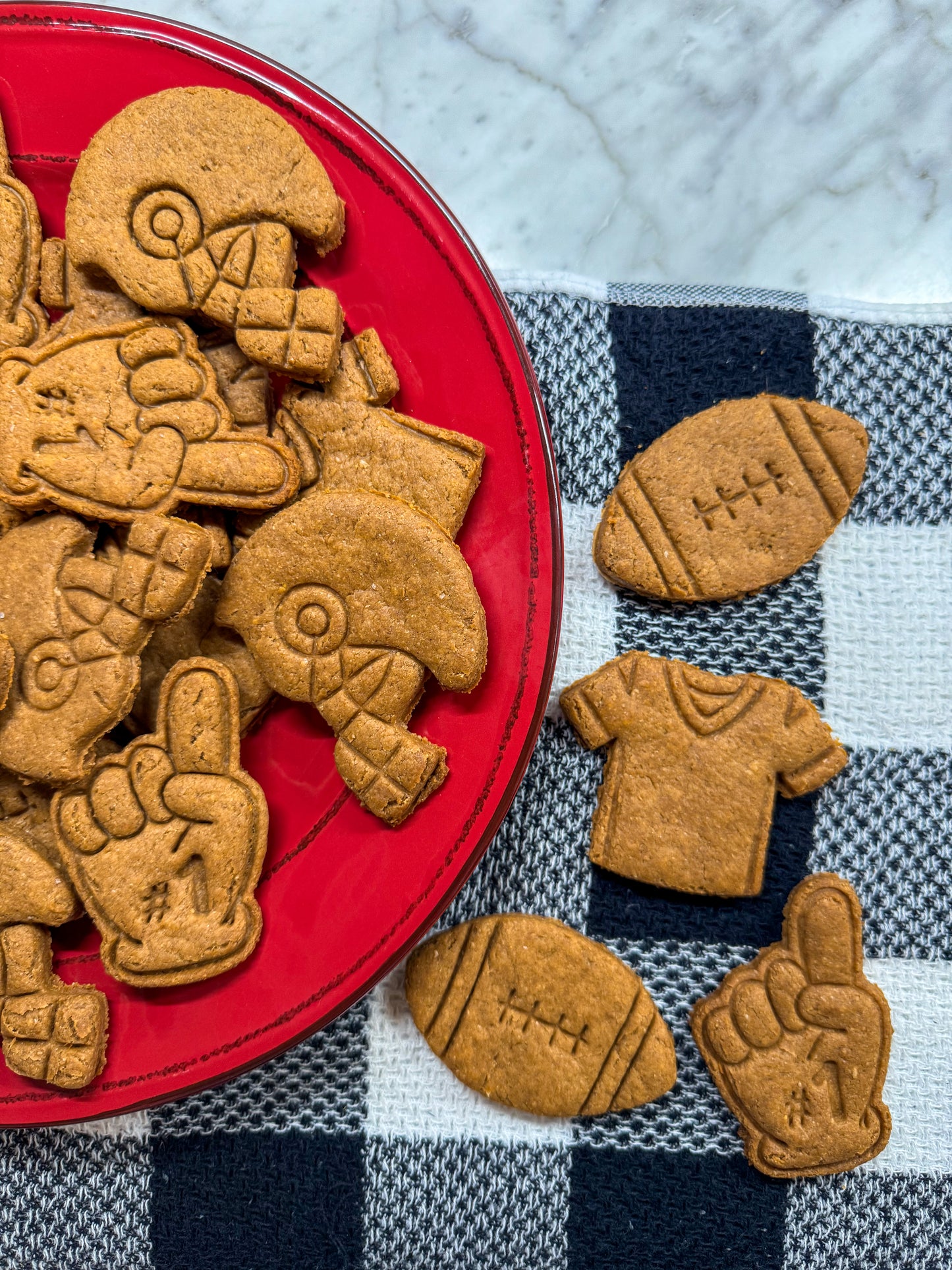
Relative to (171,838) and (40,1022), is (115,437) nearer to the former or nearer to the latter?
(171,838)

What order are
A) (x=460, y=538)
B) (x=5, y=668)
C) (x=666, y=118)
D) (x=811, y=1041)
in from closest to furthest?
(x=5, y=668)
(x=460, y=538)
(x=811, y=1041)
(x=666, y=118)

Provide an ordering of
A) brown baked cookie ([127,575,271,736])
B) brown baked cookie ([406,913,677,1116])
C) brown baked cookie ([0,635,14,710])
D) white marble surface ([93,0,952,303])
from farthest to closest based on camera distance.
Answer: white marble surface ([93,0,952,303]) → brown baked cookie ([406,913,677,1116]) → brown baked cookie ([127,575,271,736]) → brown baked cookie ([0,635,14,710])

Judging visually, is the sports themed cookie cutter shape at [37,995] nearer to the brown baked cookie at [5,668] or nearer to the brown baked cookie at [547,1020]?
the brown baked cookie at [5,668]

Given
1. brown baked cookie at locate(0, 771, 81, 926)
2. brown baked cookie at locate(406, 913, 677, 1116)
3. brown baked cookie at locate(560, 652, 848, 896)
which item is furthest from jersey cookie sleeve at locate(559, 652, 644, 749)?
brown baked cookie at locate(0, 771, 81, 926)

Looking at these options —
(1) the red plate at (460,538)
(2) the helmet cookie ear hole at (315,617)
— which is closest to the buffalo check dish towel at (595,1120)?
(1) the red plate at (460,538)

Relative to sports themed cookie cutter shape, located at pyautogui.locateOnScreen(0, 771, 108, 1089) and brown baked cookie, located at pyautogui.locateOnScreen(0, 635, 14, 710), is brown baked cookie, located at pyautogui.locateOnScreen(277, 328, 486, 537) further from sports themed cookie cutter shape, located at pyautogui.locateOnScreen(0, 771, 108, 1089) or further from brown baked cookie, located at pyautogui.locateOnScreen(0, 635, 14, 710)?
sports themed cookie cutter shape, located at pyautogui.locateOnScreen(0, 771, 108, 1089)

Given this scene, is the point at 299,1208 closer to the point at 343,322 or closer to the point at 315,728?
the point at 315,728

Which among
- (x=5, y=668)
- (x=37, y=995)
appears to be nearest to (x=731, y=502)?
(x=5, y=668)
